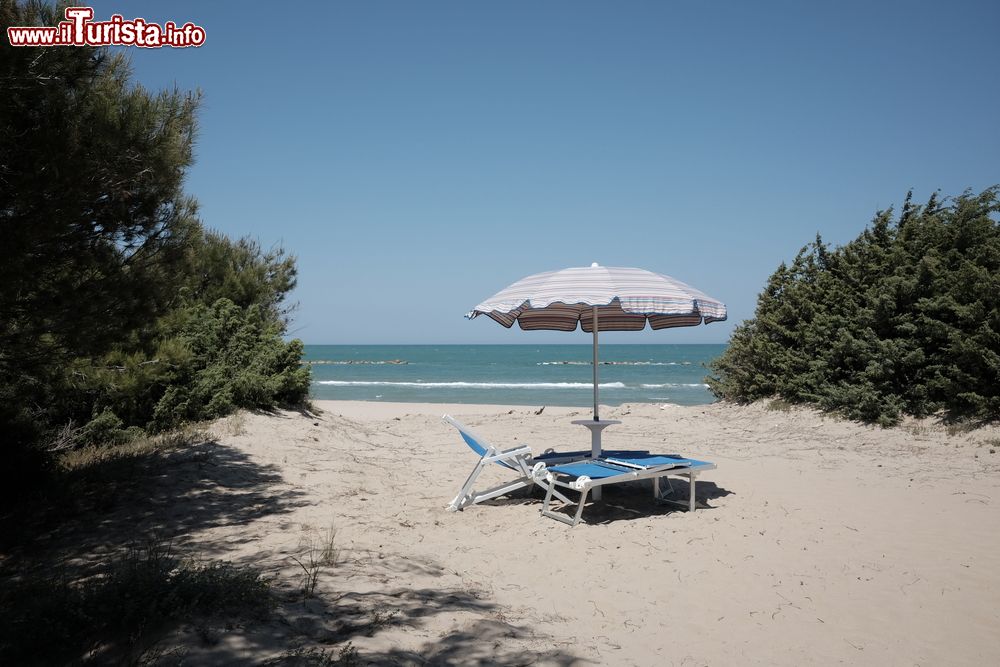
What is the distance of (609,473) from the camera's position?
5871 millimetres

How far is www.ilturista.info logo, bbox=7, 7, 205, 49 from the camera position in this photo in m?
3.93

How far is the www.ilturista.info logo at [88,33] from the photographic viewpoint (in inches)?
155

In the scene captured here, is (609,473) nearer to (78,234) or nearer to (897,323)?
(78,234)

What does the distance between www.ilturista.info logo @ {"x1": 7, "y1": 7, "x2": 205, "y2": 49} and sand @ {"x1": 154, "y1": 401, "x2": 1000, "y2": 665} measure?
11.9 ft

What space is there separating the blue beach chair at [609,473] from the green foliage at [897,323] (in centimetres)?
563

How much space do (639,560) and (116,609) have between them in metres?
3.53

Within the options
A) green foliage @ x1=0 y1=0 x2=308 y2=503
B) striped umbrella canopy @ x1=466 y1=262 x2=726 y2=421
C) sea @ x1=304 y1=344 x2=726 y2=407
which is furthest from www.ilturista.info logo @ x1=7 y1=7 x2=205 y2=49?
sea @ x1=304 y1=344 x2=726 y2=407

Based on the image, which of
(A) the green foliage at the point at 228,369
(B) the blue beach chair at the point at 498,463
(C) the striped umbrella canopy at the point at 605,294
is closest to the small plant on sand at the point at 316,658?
(B) the blue beach chair at the point at 498,463

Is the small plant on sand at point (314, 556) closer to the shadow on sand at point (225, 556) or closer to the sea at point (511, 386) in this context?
the shadow on sand at point (225, 556)

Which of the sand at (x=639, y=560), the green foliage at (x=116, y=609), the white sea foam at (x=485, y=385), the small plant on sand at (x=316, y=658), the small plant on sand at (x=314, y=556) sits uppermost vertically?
the green foliage at (x=116, y=609)

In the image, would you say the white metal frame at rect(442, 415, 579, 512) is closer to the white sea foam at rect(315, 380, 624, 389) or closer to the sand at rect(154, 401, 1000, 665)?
the sand at rect(154, 401, 1000, 665)

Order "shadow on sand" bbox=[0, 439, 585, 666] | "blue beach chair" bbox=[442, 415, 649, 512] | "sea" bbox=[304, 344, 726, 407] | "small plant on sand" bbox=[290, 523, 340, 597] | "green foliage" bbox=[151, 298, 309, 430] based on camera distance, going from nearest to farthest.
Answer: "shadow on sand" bbox=[0, 439, 585, 666]
"small plant on sand" bbox=[290, 523, 340, 597]
"blue beach chair" bbox=[442, 415, 649, 512]
"green foliage" bbox=[151, 298, 309, 430]
"sea" bbox=[304, 344, 726, 407]

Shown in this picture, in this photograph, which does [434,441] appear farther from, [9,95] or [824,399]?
[9,95]

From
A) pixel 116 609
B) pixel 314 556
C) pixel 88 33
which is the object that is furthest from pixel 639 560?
pixel 88 33
